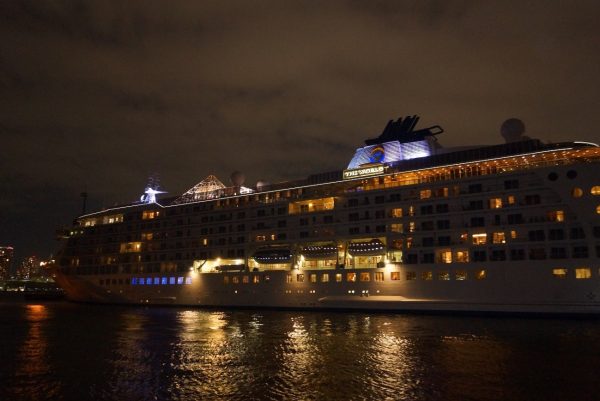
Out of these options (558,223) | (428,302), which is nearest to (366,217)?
(428,302)

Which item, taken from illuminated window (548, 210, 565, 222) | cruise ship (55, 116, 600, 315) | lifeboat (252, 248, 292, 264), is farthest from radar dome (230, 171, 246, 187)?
illuminated window (548, 210, 565, 222)

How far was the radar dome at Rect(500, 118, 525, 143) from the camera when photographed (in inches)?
1711

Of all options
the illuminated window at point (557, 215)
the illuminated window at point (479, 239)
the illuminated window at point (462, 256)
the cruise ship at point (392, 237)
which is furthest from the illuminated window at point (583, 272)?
the illuminated window at point (462, 256)

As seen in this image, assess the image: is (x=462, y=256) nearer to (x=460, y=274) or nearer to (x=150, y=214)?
(x=460, y=274)

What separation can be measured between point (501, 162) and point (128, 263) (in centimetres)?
4915

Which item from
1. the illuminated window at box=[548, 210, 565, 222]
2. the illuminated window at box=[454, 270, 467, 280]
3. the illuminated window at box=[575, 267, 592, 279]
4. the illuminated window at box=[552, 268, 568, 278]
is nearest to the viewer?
the illuminated window at box=[575, 267, 592, 279]

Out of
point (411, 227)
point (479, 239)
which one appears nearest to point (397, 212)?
point (411, 227)

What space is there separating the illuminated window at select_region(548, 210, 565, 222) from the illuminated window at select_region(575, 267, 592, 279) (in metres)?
4.25

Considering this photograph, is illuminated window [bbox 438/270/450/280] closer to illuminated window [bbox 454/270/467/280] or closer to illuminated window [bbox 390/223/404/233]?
illuminated window [bbox 454/270/467/280]

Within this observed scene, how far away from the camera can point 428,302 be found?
3988cm

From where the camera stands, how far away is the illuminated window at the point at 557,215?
3691 cm

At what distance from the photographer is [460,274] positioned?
39.5 m

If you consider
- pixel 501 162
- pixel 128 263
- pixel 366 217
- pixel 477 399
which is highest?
pixel 501 162

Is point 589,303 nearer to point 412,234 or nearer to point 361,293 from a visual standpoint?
point 412,234
